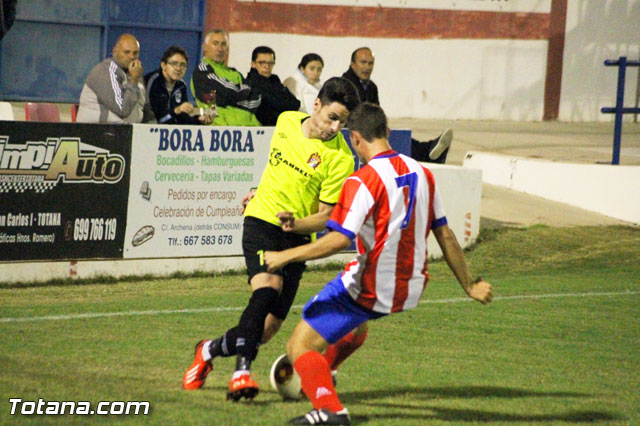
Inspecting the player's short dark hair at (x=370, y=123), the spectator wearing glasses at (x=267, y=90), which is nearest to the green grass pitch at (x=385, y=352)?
the player's short dark hair at (x=370, y=123)

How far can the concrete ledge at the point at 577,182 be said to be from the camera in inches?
605

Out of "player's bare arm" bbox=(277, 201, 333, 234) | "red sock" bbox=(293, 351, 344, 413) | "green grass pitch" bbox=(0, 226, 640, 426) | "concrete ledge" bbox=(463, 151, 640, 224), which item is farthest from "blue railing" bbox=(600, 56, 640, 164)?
"red sock" bbox=(293, 351, 344, 413)

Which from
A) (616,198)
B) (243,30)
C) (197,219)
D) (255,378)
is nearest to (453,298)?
(197,219)

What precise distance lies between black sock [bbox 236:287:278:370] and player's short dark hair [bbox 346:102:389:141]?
1.22 meters

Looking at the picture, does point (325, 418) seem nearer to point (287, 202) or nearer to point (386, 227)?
point (386, 227)

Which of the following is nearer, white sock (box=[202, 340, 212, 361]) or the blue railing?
white sock (box=[202, 340, 212, 361])

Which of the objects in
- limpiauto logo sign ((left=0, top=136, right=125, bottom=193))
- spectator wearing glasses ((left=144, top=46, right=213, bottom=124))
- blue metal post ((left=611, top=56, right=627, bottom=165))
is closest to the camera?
limpiauto logo sign ((left=0, top=136, right=125, bottom=193))

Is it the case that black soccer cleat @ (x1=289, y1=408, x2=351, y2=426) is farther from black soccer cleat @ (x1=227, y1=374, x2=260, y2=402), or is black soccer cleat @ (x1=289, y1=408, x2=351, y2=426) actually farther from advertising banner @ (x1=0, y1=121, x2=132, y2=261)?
advertising banner @ (x1=0, y1=121, x2=132, y2=261)

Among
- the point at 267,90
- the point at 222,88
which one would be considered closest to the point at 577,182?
the point at 267,90

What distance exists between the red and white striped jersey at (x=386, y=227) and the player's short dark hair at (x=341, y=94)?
2.35ft

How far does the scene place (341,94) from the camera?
6.02 meters

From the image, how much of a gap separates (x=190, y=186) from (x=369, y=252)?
6125mm

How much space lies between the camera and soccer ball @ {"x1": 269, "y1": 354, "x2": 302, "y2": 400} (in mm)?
5957

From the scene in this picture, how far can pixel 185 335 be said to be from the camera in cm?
802
